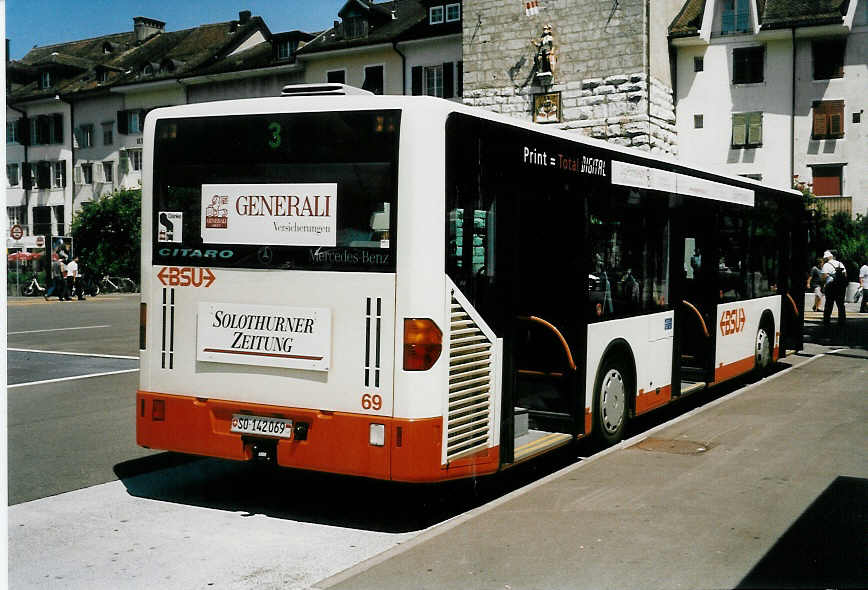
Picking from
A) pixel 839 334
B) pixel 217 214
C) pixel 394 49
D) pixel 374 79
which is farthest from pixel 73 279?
pixel 217 214

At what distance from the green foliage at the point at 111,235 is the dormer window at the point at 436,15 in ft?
54.8

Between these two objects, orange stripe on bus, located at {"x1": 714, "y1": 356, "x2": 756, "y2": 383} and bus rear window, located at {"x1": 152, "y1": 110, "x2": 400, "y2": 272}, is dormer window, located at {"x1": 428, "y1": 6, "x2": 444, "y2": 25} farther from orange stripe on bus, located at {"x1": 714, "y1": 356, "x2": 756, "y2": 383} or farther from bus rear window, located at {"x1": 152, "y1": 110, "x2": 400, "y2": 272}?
bus rear window, located at {"x1": 152, "y1": 110, "x2": 400, "y2": 272}

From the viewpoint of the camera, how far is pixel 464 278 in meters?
6.70

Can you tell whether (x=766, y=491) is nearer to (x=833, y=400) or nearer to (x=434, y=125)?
(x=434, y=125)

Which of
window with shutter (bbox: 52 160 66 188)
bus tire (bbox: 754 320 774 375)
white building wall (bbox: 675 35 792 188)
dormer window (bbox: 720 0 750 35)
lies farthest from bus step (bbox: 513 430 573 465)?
window with shutter (bbox: 52 160 66 188)

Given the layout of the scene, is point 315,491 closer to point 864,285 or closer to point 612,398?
point 612,398

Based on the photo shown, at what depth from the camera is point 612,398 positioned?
9.20 meters

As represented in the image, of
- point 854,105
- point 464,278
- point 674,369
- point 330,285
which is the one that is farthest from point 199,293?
point 854,105

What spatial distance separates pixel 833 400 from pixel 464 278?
7.50m

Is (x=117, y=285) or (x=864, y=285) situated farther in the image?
(x=117, y=285)

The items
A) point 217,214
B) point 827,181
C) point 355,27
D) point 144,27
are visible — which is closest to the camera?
point 217,214

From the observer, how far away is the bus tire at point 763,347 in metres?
14.1

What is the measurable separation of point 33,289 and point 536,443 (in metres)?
38.6

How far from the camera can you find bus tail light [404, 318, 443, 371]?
637 centimetres
